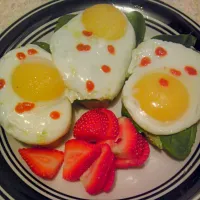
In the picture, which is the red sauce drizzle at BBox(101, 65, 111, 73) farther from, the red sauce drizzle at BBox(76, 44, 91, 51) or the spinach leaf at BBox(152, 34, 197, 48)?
the spinach leaf at BBox(152, 34, 197, 48)

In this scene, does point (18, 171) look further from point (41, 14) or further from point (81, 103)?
point (41, 14)

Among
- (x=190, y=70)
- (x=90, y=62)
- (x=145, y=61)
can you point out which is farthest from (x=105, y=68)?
(x=190, y=70)

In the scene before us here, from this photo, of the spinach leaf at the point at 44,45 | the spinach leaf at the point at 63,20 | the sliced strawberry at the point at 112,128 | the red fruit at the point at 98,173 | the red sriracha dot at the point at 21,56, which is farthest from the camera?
the spinach leaf at the point at 63,20

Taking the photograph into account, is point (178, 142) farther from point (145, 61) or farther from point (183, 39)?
point (183, 39)

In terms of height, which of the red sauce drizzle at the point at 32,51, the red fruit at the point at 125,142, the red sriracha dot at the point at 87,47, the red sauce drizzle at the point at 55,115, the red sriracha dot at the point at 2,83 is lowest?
the red fruit at the point at 125,142

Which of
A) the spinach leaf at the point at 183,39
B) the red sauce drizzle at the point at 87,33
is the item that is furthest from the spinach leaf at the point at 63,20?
the spinach leaf at the point at 183,39

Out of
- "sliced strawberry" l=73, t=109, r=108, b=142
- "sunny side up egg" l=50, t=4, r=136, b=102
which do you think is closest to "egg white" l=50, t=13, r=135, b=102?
"sunny side up egg" l=50, t=4, r=136, b=102

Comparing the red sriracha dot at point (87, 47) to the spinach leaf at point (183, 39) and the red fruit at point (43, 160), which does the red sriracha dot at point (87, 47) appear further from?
the red fruit at point (43, 160)
